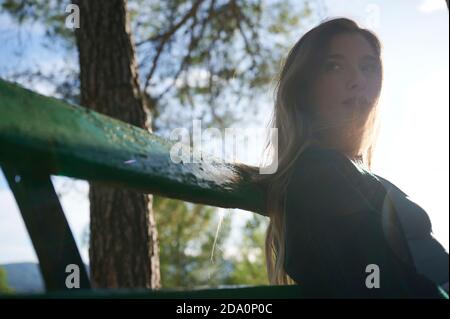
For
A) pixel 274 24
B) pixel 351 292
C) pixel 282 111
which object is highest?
pixel 274 24

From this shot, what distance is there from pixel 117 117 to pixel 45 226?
2789mm

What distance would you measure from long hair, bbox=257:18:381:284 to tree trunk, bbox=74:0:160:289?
1.76 metres

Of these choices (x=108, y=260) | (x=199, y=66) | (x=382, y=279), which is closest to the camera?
(x=382, y=279)

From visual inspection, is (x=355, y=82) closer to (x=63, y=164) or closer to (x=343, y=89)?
(x=343, y=89)

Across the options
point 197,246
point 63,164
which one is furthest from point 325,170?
point 197,246

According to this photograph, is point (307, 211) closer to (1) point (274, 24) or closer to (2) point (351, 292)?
(2) point (351, 292)

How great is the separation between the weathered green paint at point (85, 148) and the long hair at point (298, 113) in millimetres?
539

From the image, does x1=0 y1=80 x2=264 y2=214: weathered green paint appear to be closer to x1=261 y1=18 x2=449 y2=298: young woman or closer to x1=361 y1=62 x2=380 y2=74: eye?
x1=261 y1=18 x2=449 y2=298: young woman

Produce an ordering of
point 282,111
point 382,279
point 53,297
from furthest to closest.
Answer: point 282,111, point 382,279, point 53,297

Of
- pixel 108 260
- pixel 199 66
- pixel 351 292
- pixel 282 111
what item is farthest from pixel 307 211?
pixel 199 66

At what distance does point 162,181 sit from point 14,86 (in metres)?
0.22

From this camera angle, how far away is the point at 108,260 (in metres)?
3.30

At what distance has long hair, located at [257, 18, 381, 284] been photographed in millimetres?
1396

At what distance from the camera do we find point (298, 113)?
1610 mm
